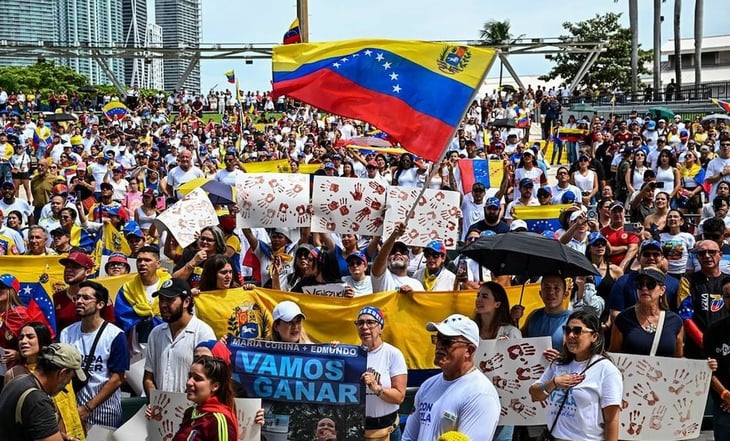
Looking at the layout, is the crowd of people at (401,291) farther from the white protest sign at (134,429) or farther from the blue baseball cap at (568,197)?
the white protest sign at (134,429)

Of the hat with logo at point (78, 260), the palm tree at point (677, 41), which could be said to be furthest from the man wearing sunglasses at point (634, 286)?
the palm tree at point (677, 41)

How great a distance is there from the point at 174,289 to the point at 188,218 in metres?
3.09

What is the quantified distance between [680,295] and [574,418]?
2.61 meters

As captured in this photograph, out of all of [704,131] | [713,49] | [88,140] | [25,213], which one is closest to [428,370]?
[25,213]

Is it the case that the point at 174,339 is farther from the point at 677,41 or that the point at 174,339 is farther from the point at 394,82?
the point at 677,41

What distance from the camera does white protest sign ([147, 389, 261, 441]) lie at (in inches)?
235

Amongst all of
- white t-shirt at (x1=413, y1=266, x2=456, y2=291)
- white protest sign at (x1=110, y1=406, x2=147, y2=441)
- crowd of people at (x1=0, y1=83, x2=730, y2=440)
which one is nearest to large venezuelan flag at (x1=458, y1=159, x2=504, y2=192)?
crowd of people at (x1=0, y1=83, x2=730, y2=440)

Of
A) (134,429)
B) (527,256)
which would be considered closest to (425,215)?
(527,256)

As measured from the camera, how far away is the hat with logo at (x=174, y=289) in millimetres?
6617

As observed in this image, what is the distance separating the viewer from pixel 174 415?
629cm

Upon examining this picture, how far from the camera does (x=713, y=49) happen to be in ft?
304

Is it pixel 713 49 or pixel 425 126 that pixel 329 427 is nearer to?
pixel 425 126

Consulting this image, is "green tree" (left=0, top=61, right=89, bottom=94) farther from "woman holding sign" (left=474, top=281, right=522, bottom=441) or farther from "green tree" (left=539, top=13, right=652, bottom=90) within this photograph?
"woman holding sign" (left=474, top=281, right=522, bottom=441)

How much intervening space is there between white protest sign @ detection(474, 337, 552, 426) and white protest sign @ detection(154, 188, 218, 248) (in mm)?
3877
